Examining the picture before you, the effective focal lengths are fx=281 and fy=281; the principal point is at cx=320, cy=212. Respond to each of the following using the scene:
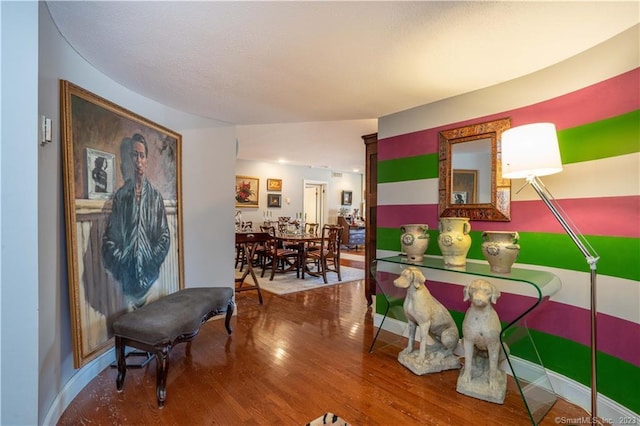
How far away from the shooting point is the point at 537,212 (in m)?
1.98

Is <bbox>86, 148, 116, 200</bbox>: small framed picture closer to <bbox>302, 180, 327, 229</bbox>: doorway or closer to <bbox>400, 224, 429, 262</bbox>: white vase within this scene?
<bbox>400, 224, 429, 262</bbox>: white vase

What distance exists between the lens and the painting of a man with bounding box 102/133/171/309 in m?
2.09

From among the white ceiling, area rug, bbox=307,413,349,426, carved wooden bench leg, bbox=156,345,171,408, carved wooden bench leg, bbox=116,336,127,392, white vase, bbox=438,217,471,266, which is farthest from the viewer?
white vase, bbox=438,217,471,266

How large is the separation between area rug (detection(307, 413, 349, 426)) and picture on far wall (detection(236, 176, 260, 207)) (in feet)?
18.9

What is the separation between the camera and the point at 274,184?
7484 mm

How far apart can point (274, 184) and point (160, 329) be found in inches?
233

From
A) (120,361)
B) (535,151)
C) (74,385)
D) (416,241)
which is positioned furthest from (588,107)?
(74,385)

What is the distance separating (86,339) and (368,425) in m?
1.82

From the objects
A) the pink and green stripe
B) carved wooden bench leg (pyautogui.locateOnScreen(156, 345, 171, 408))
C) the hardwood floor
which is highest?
the pink and green stripe

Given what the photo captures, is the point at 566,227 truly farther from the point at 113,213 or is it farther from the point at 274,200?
the point at 274,200

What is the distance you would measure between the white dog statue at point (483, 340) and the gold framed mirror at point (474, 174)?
0.71 metres

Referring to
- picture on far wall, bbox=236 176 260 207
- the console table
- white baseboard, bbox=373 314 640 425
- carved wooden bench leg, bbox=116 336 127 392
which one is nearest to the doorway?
picture on far wall, bbox=236 176 260 207

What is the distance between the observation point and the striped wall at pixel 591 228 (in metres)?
1.53

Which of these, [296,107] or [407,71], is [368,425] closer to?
[407,71]
